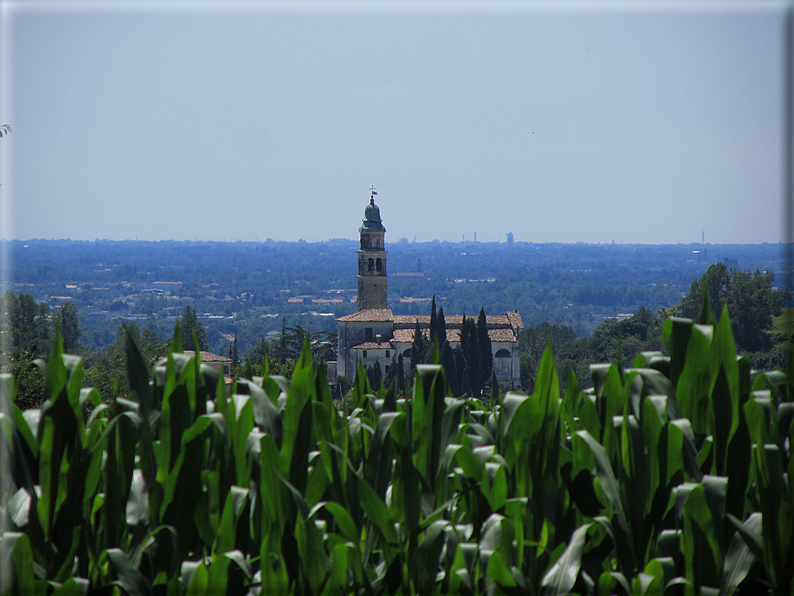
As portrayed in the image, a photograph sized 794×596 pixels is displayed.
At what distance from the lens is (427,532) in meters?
1.89

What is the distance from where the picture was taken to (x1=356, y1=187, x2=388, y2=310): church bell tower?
60.6m

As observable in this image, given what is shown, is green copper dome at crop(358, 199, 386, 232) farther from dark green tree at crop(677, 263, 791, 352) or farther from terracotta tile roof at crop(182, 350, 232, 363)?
dark green tree at crop(677, 263, 791, 352)

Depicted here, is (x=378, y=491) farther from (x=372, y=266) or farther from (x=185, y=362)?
(x=372, y=266)

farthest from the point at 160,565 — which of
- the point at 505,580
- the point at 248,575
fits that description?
the point at 505,580

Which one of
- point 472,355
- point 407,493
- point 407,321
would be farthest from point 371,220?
point 407,493

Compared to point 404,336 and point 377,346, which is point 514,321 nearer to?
→ point 404,336

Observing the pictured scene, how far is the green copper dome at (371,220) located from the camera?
6094cm

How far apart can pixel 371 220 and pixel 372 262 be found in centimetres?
336

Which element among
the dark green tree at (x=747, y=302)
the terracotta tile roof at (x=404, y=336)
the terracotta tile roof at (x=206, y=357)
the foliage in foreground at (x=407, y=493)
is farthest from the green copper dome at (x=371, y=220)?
the foliage in foreground at (x=407, y=493)


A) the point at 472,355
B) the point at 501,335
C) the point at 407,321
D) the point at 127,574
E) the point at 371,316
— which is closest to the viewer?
the point at 127,574

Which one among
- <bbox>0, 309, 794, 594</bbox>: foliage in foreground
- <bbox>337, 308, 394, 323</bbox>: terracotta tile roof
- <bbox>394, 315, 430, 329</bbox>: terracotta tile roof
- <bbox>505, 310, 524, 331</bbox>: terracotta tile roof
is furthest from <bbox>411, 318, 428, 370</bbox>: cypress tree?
<bbox>0, 309, 794, 594</bbox>: foliage in foreground

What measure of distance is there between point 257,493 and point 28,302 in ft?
126

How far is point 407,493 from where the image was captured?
79.3 inches

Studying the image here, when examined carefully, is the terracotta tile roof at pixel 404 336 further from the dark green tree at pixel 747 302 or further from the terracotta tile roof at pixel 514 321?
the dark green tree at pixel 747 302
